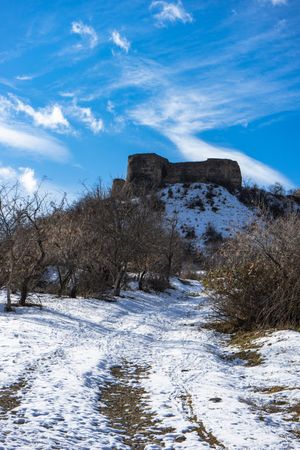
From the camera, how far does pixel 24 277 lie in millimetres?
17562

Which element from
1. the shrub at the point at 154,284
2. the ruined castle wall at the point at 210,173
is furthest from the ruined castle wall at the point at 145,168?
the shrub at the point at 154,284

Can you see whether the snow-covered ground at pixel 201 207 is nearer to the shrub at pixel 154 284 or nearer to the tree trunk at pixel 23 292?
the shrub at pixel 154 284

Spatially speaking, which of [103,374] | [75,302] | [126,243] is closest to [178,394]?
[103,374]

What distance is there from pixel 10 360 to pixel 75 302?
36.2 ft

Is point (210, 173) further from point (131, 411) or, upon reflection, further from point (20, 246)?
point (131, 411)

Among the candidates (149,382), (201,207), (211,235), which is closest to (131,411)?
(149,382)

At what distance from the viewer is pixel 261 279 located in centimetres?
1395

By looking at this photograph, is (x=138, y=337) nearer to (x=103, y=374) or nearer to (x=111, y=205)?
(x=103, y=374)

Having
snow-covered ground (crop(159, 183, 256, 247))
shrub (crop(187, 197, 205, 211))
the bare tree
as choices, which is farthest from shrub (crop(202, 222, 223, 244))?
the bare tree

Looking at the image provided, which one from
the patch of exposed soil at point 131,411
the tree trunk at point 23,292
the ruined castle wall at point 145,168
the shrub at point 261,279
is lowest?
the patch of exposed soil at point 131,411

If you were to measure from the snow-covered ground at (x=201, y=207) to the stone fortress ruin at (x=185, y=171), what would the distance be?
2.02 m

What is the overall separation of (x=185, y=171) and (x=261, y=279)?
70.9 m

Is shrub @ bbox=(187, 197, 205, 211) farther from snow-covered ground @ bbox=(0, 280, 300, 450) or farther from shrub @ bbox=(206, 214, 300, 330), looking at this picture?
snow-covered ground @ bbox=(0, 280, 300, 450)

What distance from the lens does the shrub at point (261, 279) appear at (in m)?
13.2
